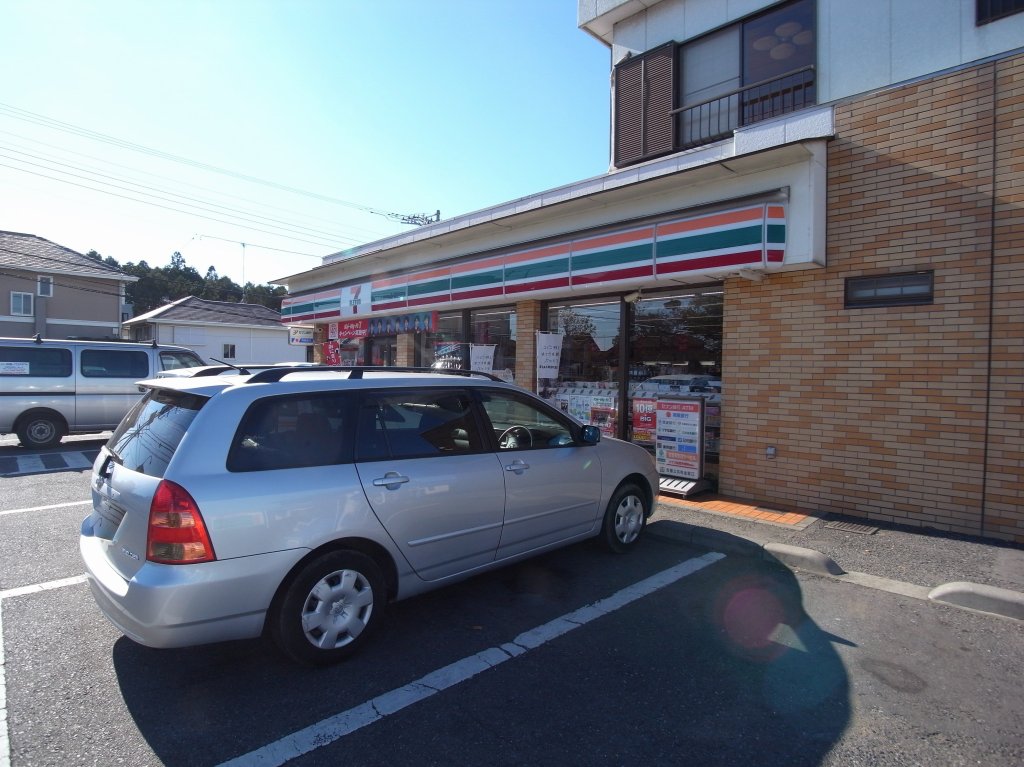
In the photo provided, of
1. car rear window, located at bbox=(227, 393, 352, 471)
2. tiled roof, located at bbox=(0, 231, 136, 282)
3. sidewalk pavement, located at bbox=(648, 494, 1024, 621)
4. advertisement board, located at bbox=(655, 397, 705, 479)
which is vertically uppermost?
tiled roof, located at bbox=(0, 231, 136, 282)

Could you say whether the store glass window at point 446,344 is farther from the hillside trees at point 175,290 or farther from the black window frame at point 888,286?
the hillside trees at point 175,290

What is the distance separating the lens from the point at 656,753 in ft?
8.96

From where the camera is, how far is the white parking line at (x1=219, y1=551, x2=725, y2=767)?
2.73 meters

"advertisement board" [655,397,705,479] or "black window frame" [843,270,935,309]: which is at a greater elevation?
"black window frame" [843,270,935,309]

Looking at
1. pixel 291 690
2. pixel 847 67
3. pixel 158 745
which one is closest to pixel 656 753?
pixel 291 690

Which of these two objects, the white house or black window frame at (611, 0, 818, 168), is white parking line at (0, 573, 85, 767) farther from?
the white house

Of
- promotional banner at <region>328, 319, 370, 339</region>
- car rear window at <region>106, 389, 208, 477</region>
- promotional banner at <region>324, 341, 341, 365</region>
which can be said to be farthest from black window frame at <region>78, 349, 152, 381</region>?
car rear window at <region>106, 389, 208, 477</region>

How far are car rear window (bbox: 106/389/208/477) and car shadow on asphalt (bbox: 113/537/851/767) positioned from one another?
118 centimetres

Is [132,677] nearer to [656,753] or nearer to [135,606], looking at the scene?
[135,606]

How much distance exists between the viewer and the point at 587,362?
9.45m

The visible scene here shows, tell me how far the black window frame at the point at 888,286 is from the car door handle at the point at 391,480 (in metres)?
5.28

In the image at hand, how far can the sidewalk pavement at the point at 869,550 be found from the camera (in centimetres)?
446

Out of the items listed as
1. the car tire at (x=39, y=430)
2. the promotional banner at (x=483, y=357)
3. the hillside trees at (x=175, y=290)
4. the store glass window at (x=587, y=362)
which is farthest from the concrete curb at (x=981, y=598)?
the hillside trees at (x=175, y=290)

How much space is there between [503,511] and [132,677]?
2406 millimetres
